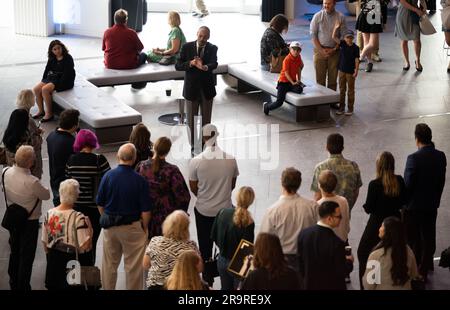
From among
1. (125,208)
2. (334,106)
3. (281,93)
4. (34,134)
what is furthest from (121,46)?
(125,208)

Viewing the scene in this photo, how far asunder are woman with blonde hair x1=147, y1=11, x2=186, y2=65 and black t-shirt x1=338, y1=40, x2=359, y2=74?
239 cm

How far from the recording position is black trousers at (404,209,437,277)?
8.31m

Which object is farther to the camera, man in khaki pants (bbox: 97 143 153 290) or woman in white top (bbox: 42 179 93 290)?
man in khaki pants (bbox: 97 143 153 290)

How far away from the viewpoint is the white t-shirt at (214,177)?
8156 millimetres

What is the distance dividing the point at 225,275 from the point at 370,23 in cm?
932

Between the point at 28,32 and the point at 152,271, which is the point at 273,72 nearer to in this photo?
the point at 28,32

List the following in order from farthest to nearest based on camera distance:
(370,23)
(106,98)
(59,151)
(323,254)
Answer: (370,23), (106,98), (59,151), (323,254)

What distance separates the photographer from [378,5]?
51.9 ft

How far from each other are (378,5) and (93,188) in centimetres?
902

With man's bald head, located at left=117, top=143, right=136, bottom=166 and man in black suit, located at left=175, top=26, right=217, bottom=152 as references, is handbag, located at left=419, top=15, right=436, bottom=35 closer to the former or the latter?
man in black suit, located at left=175, top=26, right=217, bottom=152

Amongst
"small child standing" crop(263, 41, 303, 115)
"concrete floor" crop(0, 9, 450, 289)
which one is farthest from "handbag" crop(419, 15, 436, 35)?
"small child standing" crop(263, 41, 303, 115)

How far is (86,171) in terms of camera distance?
8.03m

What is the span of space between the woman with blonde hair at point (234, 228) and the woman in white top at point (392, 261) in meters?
1.00

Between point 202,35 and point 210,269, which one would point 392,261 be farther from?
point 202,35
